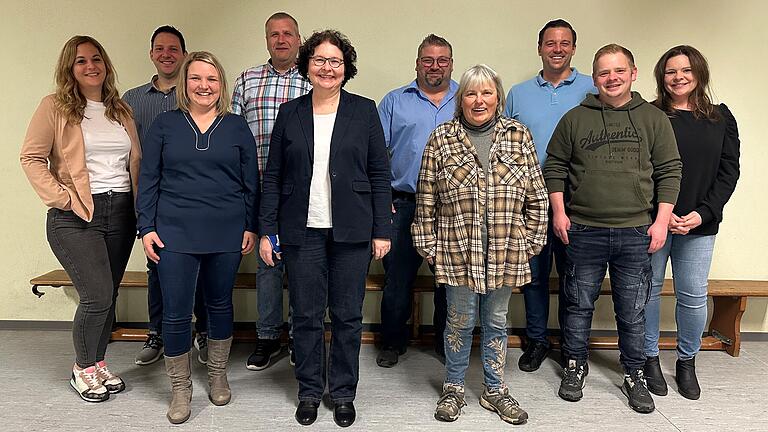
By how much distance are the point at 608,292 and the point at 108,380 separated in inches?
103

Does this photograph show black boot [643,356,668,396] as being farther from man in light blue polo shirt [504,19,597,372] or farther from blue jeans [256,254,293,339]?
blue jeans [256,254,293,339]

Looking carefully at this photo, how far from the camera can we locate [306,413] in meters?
2.49

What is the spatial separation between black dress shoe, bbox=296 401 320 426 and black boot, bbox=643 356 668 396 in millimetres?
1568

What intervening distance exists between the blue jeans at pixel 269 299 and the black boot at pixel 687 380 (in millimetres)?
1910

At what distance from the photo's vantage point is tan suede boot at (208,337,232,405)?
103 inches

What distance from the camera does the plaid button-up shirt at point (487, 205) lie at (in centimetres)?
238

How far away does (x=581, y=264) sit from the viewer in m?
2.65

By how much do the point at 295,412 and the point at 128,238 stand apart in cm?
109

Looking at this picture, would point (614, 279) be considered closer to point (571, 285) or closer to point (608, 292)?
point (571, 285)

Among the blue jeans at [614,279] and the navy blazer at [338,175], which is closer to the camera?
the navy blazer at [338,175]

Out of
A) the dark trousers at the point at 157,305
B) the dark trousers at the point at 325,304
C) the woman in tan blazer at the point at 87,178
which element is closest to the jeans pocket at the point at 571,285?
the dark trousers at the point at 325,304

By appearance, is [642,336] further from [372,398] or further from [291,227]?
[291,227]

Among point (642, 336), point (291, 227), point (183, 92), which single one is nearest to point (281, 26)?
point (183, 92)

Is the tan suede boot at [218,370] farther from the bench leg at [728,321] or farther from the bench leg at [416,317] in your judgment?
the bench leg at [728,321]
